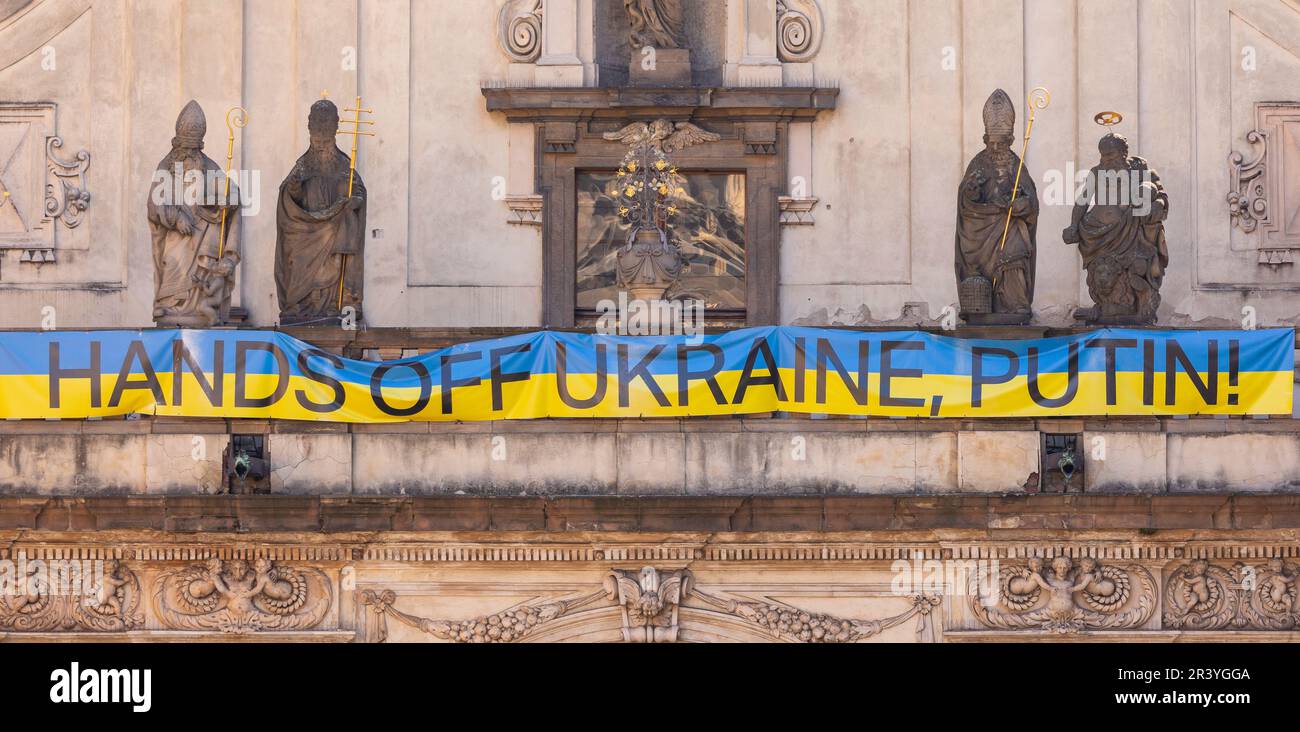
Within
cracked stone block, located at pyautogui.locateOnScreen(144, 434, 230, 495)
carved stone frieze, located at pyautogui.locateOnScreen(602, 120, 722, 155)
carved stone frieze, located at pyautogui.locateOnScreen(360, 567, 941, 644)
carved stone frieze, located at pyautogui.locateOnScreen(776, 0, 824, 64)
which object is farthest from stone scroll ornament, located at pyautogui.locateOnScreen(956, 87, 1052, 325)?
cracked stone block, located at pyautogui.locateOnScreen(144, 434, 230, 495)

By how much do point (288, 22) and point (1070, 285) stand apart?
29.4ft

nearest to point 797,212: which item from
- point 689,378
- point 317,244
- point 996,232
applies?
point 996,232

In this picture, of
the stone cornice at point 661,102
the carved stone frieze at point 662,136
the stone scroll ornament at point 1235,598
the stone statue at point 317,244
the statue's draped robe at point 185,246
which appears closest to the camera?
the stone scroll ornament at point 1235,598

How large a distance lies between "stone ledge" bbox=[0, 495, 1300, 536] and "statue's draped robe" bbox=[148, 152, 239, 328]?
210cm

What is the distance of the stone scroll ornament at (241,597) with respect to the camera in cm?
2664

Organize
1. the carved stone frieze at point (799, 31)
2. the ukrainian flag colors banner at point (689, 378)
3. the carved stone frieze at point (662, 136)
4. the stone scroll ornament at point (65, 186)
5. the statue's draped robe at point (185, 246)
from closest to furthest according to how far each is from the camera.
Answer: the ukrainian flag colors banner at point (689, 378)
the statue's draped robe at point (185, 246)
the carved stone frieze at point (662, 136)
the stone scroll ornament at point (65, 186)
the carved stone frieze at point (799, 31)

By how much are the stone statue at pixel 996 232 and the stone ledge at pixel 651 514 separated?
2.39 meters

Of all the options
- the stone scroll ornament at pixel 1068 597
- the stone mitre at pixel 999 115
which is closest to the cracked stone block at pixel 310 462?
the stone scroll ornament at pixel 1068 597

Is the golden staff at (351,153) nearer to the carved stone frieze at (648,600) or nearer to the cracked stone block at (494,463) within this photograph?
the cracked stone block at (494,463)

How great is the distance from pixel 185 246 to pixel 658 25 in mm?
6249

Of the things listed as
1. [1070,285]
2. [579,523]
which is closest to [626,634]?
[579,523]

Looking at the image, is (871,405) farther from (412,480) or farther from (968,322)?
(412,480)

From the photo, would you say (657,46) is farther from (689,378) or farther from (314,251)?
(689,378)

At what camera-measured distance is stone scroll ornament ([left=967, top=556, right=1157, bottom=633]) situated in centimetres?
2648
